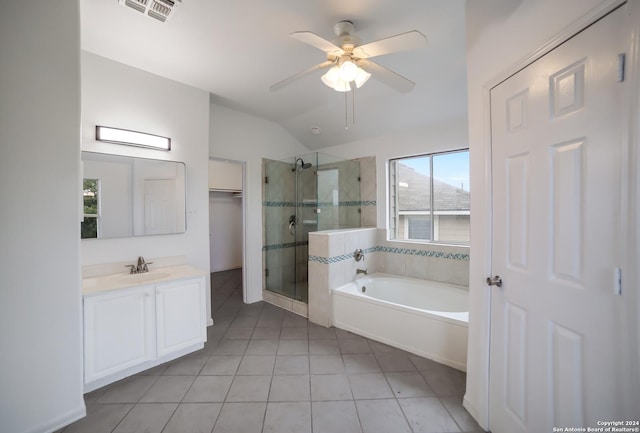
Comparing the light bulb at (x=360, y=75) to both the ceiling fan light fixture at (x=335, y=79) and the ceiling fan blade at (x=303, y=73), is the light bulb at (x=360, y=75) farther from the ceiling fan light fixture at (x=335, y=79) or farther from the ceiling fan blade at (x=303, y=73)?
the ceiling fan blade at (x=303, y=73)

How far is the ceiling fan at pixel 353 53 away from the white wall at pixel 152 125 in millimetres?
1451

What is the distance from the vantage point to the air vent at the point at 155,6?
1610 mm

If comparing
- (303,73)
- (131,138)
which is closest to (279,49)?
(303,73)

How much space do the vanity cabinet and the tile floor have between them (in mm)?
128

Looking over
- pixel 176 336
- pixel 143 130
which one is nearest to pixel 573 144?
pixel 176 336

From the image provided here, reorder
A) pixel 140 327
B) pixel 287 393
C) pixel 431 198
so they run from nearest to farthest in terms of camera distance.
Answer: pixel 287 393 → pixel 140 327 → pixel 431 198

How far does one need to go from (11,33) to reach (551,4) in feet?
9.01

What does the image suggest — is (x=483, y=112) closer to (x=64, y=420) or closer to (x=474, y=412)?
(x=474, y=412)

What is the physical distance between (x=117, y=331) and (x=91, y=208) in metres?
1.08

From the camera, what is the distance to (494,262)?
1.46 metres

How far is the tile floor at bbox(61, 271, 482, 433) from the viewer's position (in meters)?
1.56

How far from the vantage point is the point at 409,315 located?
2.36m

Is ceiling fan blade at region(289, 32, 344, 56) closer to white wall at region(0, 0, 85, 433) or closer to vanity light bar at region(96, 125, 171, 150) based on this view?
white wall at region(0, 0, 85, 433)

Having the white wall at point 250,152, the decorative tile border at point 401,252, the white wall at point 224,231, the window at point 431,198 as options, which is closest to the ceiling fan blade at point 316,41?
the decorative tile border at point 401,252
